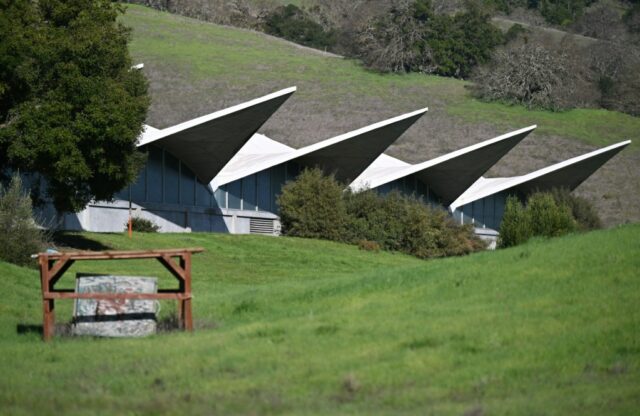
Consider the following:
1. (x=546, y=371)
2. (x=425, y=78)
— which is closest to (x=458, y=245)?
(x=546, y=371)

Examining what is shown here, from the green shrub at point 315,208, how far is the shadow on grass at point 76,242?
1216cm

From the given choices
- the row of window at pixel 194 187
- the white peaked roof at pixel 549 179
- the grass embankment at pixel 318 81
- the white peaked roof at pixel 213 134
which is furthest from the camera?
the grass embankment at pixel 318 81

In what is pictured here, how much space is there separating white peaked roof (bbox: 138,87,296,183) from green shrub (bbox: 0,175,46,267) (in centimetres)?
1370

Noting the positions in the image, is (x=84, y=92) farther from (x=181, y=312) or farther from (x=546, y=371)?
(x=546, y=371)

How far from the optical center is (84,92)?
31875 mm

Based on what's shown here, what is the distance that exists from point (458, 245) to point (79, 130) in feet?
72.7

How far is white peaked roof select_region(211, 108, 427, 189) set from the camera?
160 feet

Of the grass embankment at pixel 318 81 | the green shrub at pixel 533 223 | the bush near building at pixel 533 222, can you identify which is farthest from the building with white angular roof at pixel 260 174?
the grass embankment at pixel 318 81

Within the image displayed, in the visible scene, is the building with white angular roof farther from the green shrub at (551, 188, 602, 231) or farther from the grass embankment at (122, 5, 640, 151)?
the grass embankment at (122, 5, 640, 151)

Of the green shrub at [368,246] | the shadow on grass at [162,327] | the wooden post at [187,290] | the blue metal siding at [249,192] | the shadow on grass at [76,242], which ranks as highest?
the blue metal siding at [249,192]

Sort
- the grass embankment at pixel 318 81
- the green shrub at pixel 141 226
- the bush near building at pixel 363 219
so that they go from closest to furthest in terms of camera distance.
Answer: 1. the green shrub at pixel 141 226
2. the bush near building at pixel 363 219
3. the grass embankment at pixel 318 81

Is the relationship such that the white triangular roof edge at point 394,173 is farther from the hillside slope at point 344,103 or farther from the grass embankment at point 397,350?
the grass embankment at point 397,350

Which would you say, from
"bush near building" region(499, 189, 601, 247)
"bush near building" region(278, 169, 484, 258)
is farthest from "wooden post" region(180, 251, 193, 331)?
"bush near building" region(278, 169, 484, 258)

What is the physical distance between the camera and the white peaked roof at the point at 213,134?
143 feet
